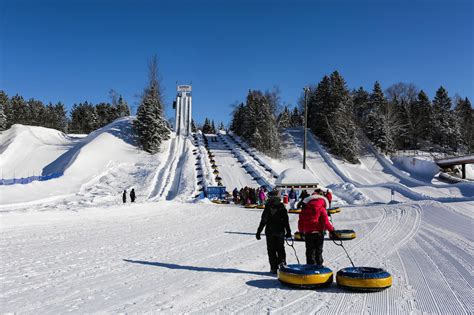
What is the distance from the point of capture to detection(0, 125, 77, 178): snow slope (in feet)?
146

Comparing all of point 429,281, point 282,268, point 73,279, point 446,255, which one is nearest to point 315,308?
point 282,268

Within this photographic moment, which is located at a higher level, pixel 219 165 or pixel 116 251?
pixel 219 165

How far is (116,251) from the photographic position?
30.0 ft

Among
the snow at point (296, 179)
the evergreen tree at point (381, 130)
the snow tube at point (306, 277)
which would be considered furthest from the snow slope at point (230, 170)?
the snow tube at point (306, 277)

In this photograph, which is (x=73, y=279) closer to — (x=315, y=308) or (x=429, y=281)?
(x=315, y=308)

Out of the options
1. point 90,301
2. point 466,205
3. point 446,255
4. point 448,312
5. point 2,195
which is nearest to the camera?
point 448,312

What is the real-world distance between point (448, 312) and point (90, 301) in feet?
15.3

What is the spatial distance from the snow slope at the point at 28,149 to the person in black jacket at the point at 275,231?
136 ft

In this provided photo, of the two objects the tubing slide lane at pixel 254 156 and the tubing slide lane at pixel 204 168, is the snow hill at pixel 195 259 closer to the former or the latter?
the tubing slide lane at pixel 204 168

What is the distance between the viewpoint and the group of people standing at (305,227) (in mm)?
Result: 6754

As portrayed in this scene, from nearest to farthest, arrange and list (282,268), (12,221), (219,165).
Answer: (282,268)
(12,221)
(219,165)

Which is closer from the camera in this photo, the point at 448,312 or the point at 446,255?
the point at 448,312

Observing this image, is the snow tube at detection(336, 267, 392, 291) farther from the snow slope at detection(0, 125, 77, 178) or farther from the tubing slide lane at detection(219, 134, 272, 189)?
the snow slope at detection(0, 125, 77, 178)

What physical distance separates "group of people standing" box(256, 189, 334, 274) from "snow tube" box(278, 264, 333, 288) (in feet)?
2.46
